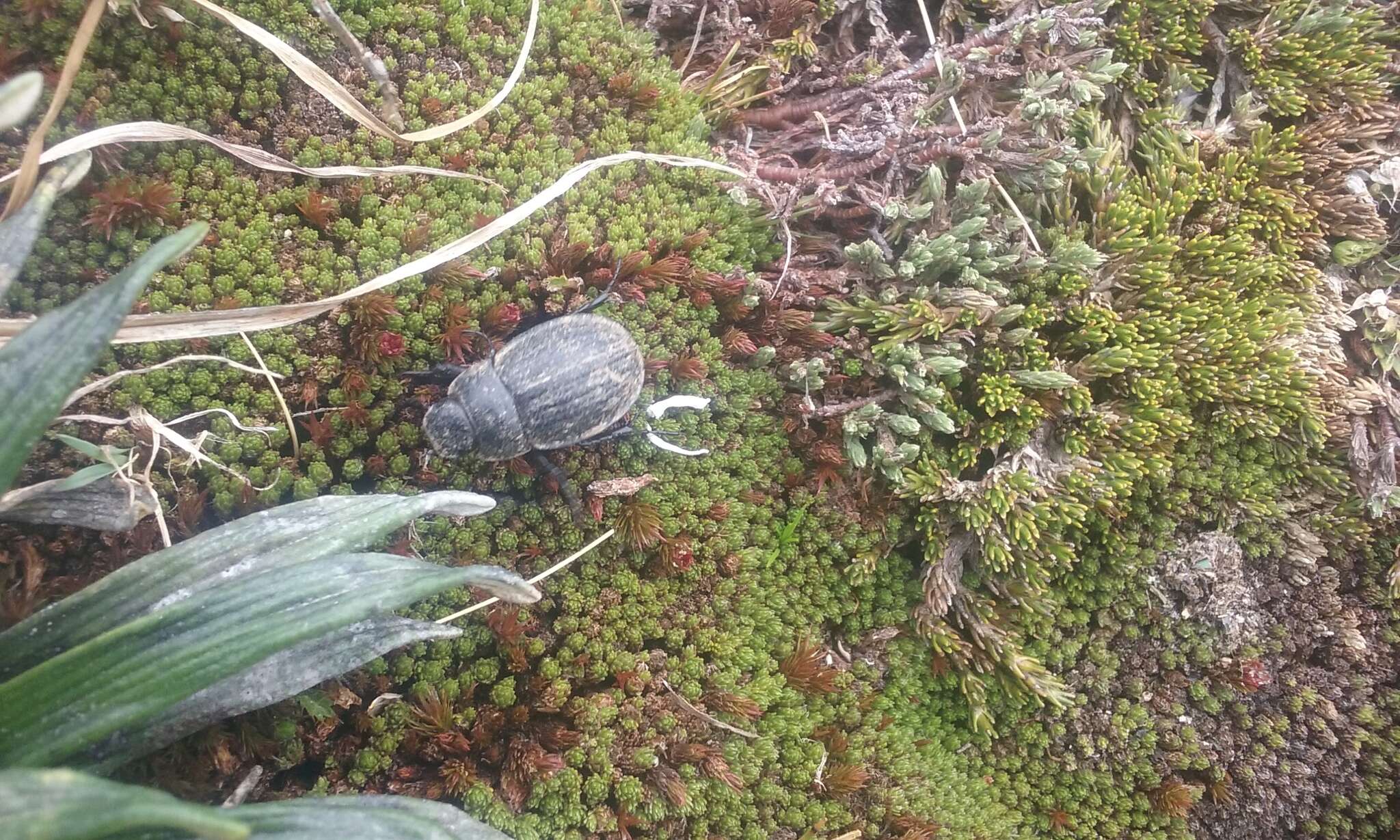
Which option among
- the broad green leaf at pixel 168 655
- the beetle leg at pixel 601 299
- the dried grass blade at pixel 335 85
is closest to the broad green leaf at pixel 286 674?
the broad green leaf at pixel 168 655

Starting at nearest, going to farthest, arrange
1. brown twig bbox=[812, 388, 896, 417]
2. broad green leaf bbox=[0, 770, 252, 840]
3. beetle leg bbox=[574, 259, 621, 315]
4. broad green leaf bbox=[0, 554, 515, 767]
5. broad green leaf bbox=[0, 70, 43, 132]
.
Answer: broad green leaf bbox=[0, 770, 252, 840] → broad green leaf bbox=[0, 70, 43, 132] → broad green leaf bbox=[0, 554, 515, 767] → beetle leg bbox=[574, 259, 621, 315] → brown twig bbox=[812, 388, 896, 417]

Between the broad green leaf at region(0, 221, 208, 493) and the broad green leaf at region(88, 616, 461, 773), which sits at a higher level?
the broad green leaf at region(0, 221, 208, 493)

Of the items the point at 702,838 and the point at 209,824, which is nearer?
the point at 209,824

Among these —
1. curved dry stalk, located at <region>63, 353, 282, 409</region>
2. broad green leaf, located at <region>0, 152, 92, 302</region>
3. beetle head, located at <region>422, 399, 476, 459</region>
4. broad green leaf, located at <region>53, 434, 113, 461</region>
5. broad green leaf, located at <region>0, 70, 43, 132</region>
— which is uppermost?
broad green leaf, located at <region>0, 70, 43, 132</region>

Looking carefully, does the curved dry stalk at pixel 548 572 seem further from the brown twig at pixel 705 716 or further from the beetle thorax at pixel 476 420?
the brown twig at pixel 705 716

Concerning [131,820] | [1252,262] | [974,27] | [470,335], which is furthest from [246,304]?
[1252,262]

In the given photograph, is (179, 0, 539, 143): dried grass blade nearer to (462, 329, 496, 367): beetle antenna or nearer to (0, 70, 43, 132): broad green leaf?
(462, 329, 496, 367): beetle antenna

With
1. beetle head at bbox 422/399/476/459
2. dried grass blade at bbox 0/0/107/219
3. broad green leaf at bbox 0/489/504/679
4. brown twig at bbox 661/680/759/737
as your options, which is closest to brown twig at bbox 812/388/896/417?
brown twig at bbox 661/680/759/737

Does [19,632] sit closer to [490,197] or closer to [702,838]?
[490,197]
